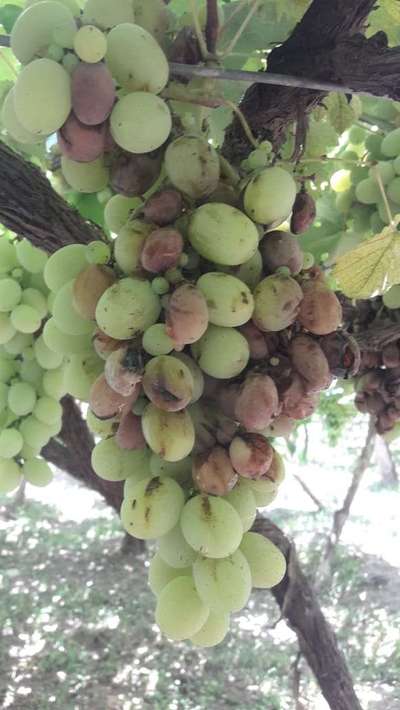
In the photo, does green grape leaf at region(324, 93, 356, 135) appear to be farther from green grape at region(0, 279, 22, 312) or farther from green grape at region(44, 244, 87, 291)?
green grape at region(0, 279, 22, 312)

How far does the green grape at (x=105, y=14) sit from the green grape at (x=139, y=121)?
0.10 metres

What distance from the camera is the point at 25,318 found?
141 cm

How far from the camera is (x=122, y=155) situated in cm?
71

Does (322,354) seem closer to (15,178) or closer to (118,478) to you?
(118,478)

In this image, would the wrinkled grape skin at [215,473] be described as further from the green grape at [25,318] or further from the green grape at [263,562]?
the green grape at [25,318]

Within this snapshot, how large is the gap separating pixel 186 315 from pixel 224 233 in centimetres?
10

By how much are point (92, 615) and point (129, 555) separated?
2.91 feet

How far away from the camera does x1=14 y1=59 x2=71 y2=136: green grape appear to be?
0.63m

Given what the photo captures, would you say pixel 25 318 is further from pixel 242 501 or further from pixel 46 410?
pixel 242 501

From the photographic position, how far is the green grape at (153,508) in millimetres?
696

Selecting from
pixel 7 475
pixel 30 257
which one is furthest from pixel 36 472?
pixel 30 257

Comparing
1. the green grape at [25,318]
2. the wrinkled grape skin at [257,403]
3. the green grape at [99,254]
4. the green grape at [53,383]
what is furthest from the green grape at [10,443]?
the wrinkled grape skin at [257,403]

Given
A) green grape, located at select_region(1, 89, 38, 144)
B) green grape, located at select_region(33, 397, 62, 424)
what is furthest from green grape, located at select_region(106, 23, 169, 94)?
green grape, located at select_region(33, 397, 62, 424)

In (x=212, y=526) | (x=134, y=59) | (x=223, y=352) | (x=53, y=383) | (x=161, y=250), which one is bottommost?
(x=53, y=383)
